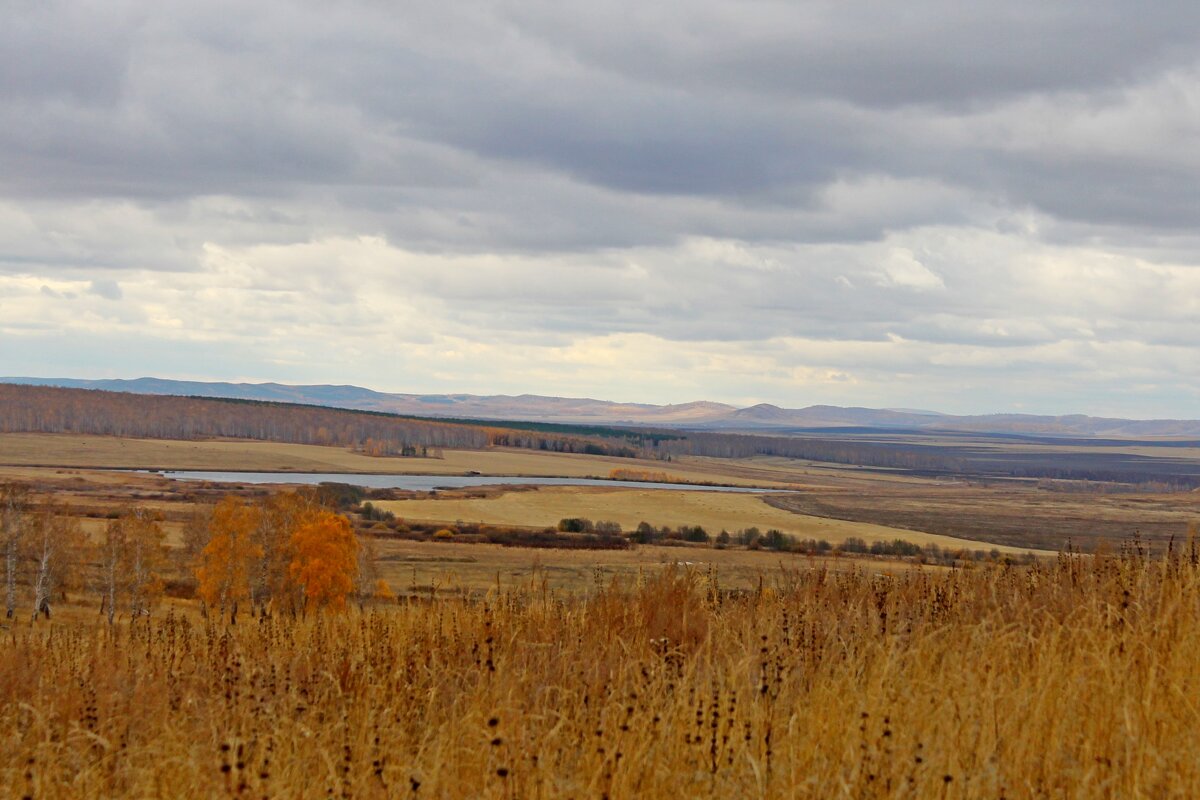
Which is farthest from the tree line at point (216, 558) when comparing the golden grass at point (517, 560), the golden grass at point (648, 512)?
the golden grass at point (648, 512)

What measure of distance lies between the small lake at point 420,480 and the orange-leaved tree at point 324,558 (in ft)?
259

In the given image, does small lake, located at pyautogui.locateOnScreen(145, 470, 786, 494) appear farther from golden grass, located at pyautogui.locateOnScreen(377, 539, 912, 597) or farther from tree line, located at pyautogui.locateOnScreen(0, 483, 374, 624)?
tree line, located at pyautogui.locateOnScreen(0, 483, 374, 624)

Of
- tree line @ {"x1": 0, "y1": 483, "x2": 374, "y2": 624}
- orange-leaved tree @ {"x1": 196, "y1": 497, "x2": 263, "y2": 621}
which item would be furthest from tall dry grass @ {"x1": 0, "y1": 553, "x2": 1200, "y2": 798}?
orange-leaved tree @ {"x1": 196, "y1": 497, "x2": 263, "y2": 621}

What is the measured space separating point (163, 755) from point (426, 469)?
185155mm

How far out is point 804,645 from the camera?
26.1 feet

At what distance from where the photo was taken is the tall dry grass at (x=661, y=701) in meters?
4.91

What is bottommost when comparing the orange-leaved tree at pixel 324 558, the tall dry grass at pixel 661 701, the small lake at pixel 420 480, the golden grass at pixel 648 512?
the small lake at pixel 420 480

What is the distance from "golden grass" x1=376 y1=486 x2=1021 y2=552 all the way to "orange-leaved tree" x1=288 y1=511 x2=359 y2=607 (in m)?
42.6

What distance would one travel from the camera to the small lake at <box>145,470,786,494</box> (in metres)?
155

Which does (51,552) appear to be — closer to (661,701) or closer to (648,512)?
(661,701)

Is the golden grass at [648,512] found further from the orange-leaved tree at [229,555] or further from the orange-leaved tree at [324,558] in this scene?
the orange-leaved tree at [324,558]

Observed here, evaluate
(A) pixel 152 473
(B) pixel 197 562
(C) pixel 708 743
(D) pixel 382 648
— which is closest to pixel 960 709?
(C) pixel 708 743

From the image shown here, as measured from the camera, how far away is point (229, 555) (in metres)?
65.8

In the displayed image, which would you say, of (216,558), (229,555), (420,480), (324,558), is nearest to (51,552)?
(216,558)
